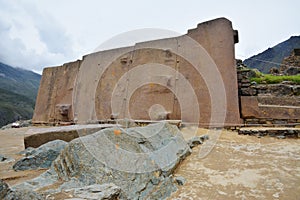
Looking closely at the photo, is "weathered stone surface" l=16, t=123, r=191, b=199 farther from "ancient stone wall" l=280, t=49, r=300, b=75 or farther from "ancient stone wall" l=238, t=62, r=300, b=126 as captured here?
"ancient stone wall" l=280, t=49, r=300, b=75

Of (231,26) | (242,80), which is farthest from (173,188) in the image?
(231,26)

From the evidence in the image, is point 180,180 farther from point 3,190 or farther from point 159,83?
point 159,83

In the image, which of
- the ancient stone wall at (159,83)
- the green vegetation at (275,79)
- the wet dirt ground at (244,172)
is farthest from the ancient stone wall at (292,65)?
the wet dirt ground at (244,172)

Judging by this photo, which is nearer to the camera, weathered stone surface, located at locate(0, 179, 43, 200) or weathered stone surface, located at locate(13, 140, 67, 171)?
weathered stone surface, located at locate(0, 179, 43, 200)

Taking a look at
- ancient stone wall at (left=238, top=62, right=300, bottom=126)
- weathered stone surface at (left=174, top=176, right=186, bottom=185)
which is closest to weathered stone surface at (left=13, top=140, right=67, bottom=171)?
weathered stone surface at (left=174, top=176, right=186, bottom=185)

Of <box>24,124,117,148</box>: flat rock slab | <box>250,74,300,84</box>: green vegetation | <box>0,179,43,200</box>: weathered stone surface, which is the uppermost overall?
<box>250,74,300,84</box>: green vegetation

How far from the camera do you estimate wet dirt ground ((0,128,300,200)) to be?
6.27ft

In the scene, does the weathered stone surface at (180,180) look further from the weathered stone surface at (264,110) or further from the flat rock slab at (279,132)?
the weathered stone surface at (264,110)

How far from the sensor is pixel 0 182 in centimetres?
110

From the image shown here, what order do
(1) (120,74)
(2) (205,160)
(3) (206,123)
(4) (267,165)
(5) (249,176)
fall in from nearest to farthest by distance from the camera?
1. (5) (249,176)
2. (4) (267,165)
3. (2) (205,160)
4. (3) (206,123)
5. (1) (120,74)

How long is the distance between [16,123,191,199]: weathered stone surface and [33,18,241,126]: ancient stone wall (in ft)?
11.9

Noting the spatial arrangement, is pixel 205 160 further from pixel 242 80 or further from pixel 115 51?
pixel 115 51

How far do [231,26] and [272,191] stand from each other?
502 cm

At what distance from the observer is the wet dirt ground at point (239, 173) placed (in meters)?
1.91
